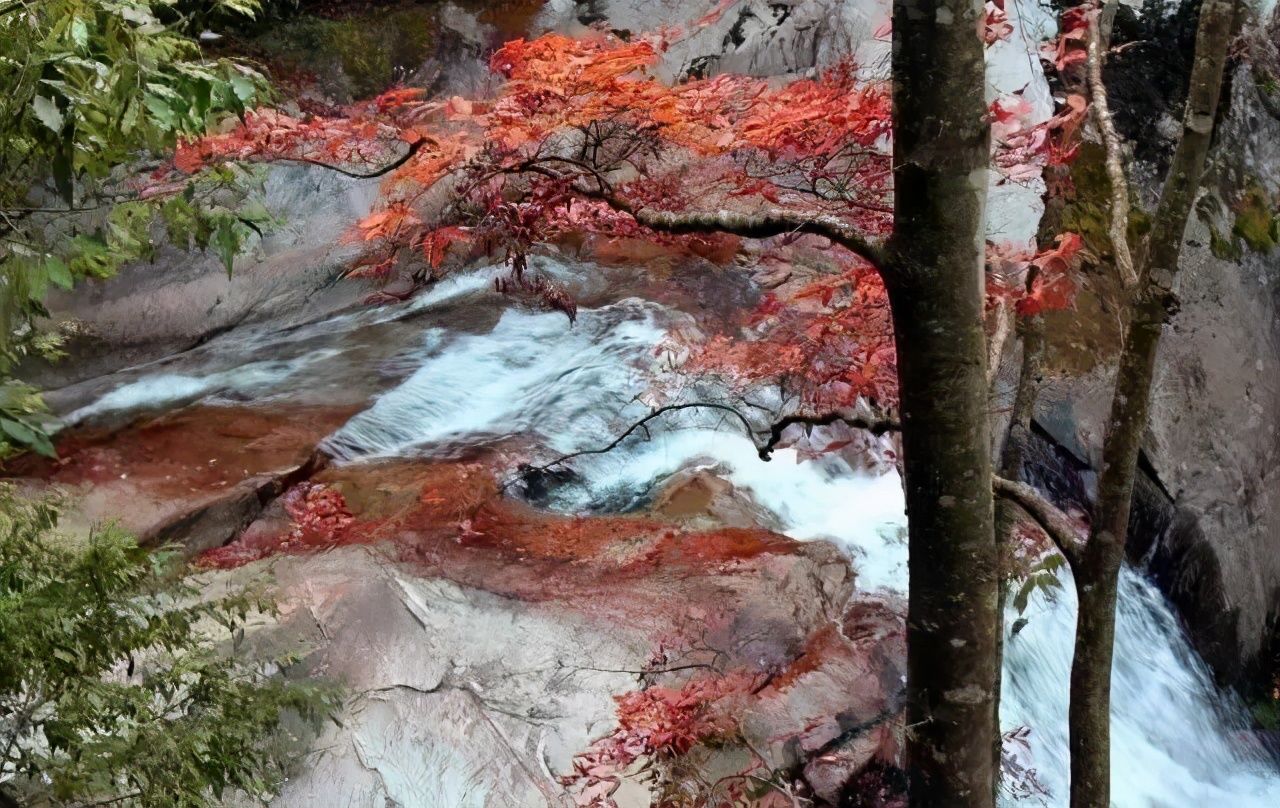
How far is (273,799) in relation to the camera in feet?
→ 12.9

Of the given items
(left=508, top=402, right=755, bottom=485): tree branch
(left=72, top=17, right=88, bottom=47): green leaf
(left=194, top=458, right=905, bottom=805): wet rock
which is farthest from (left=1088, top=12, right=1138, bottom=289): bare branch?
(left=72, top=17, right=88, bottom=47): green leaf

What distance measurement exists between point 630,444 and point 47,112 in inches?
243

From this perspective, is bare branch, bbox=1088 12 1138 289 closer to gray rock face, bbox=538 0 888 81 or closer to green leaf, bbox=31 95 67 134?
green leaf, bbox=31 95 67 134

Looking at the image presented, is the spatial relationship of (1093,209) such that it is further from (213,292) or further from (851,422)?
(213,292)

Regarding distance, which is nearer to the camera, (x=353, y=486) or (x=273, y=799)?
(x=273, y=799)

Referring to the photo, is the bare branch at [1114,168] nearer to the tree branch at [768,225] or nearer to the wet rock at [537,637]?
the tree branch at [768,225]

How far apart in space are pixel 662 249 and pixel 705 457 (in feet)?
11.7

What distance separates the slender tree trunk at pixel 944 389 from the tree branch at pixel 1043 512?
0.86m

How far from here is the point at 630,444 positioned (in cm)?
777

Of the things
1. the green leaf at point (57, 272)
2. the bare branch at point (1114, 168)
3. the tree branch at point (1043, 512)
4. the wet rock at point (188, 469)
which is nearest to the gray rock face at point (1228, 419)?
the bare branch at point (1114, 168)

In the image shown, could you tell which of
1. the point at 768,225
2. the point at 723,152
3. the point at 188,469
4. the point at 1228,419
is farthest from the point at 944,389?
the point at 1228,419

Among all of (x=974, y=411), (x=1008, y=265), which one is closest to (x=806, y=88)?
(x=1008, y=265)

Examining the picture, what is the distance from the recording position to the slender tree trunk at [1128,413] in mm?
3598

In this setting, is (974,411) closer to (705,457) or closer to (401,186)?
(705,457)
